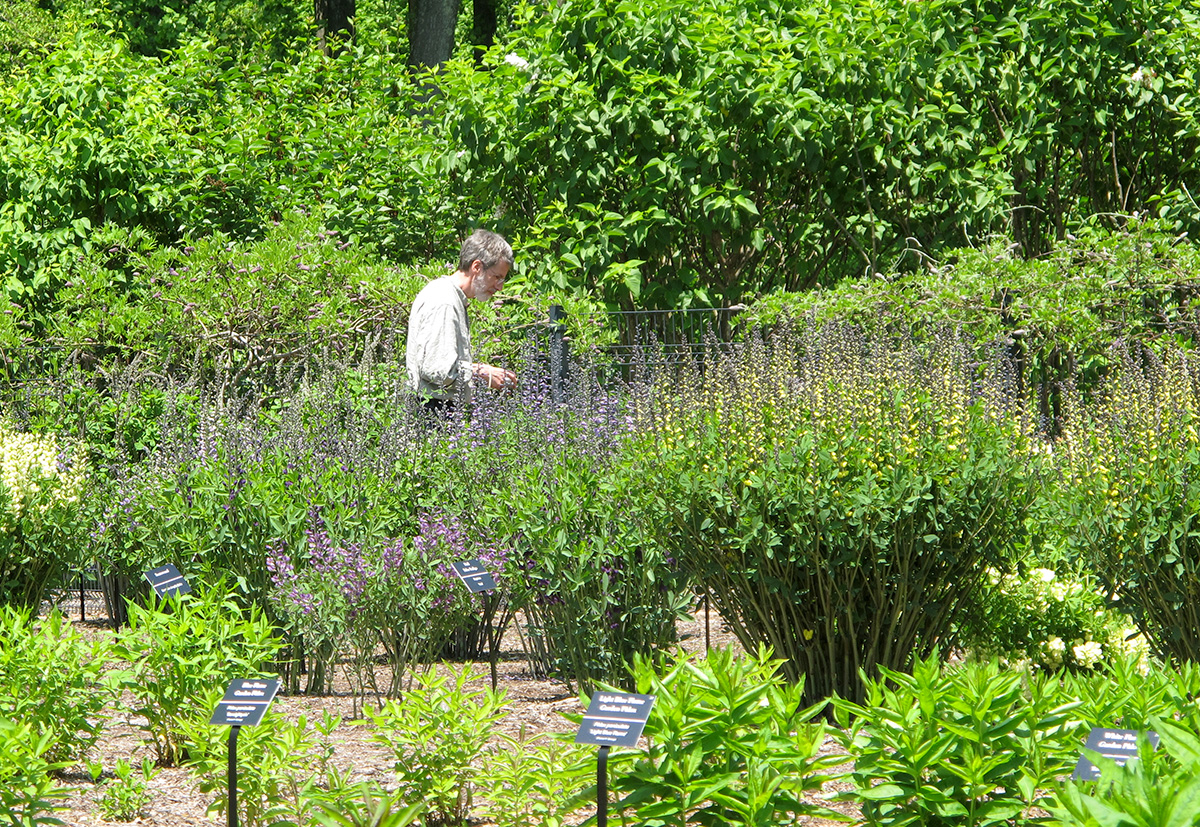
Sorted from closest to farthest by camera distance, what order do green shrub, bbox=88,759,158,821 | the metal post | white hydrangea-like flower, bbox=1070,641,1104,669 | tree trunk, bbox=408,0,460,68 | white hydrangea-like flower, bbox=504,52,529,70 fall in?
green shrub, bbox=88,759,158,821, white hydrangea-like flower, bbox=1070,641,1104,669, the metal post, white hydrangea-like flower, bbox=504,52,529,70, tree trunk, bbox=408,0,460,68

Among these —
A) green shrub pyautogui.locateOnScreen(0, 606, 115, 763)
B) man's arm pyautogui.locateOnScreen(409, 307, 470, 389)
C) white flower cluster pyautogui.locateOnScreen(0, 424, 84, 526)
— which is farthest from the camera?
man's arm pyautogui.locateOnScreen(409, 307, 470, 389)

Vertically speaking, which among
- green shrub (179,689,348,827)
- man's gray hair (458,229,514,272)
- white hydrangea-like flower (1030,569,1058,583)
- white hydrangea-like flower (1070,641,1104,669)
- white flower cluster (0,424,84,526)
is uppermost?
man's gray hair (458,229,514,272)

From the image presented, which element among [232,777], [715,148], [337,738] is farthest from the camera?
[715,148]

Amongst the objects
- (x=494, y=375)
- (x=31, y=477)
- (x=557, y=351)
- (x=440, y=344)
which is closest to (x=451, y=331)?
(x=440, y=344)

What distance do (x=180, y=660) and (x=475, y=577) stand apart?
1044 millimetres

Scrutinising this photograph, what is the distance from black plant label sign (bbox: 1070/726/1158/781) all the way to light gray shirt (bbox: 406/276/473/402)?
13.8 ft

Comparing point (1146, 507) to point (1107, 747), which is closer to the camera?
point (1107, 747)

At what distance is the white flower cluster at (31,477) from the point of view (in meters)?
6.20

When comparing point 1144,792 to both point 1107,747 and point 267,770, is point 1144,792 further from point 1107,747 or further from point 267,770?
point 267,770

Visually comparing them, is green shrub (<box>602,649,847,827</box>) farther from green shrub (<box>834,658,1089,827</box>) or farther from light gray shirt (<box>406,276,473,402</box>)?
light gray shirt (<box>406,276,473,402</box>)

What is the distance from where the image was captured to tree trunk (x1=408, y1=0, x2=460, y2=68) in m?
16.2

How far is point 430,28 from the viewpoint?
16359 mm

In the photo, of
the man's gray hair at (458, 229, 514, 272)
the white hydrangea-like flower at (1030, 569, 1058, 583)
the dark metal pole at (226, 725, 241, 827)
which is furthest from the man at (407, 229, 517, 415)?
the dark metal pole at (226, 725, 241, 827)

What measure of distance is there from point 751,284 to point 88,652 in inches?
266
